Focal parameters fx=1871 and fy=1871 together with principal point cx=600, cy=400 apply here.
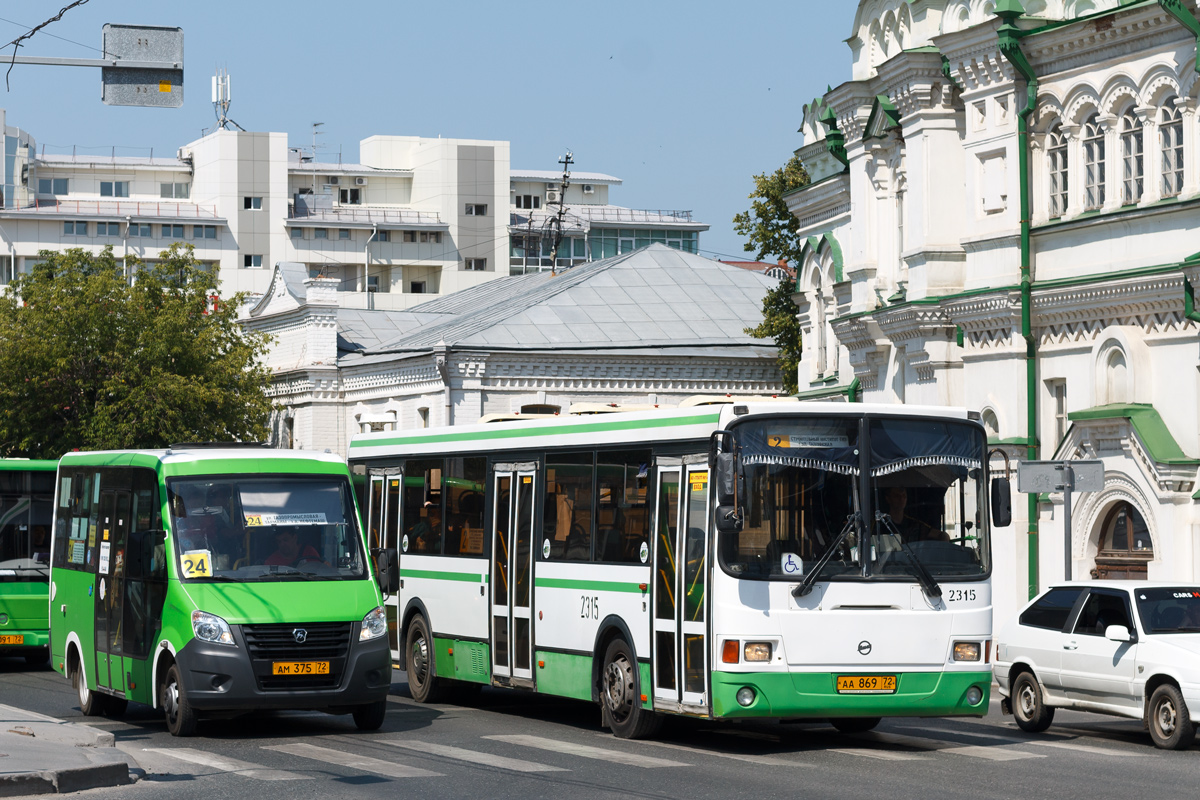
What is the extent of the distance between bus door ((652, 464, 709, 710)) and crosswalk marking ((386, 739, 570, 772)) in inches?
59.3

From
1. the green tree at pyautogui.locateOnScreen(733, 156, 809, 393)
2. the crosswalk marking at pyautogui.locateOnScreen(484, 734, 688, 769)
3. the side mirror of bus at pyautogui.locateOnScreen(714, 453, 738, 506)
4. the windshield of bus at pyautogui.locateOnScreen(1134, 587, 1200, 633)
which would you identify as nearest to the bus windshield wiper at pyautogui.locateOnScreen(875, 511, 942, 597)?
the side mirror of bus at pyautogui.locateOnScreen(714, 453, 738, 506)

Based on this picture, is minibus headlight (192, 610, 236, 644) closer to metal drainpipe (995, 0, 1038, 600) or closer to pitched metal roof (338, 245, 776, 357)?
metal drainpipe (995, 0, 1038, 600)

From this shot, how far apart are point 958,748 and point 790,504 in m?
2.88

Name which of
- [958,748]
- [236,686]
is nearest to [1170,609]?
[958,748]

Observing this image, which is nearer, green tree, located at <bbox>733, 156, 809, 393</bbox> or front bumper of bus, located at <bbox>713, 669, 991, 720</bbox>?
front bumper of bus, located at <bbox>713, 669, 991, 720</bbox>

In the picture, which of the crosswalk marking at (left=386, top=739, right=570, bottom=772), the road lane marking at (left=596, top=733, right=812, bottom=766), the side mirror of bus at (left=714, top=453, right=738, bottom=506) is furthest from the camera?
the road lane marking at (left=596, top=733, right=812, bottom=766)

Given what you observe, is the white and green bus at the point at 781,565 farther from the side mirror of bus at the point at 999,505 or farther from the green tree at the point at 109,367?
the green tree at the point at 109,367

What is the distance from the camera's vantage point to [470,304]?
63.5m

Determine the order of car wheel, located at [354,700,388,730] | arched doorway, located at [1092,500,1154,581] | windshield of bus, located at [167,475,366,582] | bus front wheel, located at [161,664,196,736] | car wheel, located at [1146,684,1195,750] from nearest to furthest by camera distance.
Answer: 1. bus front wheel, located at [161,664,196,736]
2. car wheel, located at [1146,684,1195,750]
3. windshield of bus, located at [167,475,366,582]
4. car wheel, located at [354,700,388,730]
5. arched doorway, located at [1092,500,1154,581]

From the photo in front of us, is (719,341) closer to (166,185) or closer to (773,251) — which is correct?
(773,251)

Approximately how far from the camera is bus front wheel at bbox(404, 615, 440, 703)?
20.2 m

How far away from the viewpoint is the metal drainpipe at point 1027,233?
96.4ft

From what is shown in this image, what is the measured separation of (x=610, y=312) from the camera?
5609 centimetres

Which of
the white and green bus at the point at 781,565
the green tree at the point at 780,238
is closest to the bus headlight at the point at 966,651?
the white and green bus at the point at 781,565
